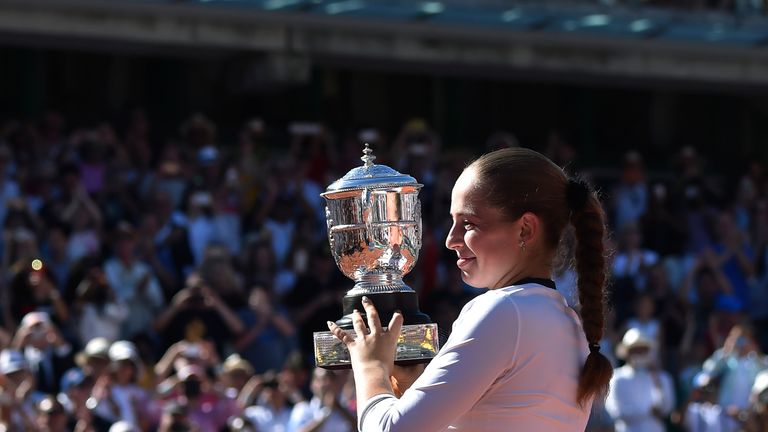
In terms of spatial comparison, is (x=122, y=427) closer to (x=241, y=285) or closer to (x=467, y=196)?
(x=241, y=285)

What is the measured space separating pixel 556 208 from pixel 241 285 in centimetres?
864

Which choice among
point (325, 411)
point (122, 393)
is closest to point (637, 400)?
point (325, 411)

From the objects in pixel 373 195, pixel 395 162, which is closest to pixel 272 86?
pixel 395 162

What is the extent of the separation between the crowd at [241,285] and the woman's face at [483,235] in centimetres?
615

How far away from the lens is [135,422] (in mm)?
9289

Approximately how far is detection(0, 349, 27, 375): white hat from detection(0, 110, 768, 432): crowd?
1 centimetres

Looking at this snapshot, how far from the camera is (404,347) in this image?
3.11 meters

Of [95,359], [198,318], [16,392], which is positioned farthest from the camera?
[198,318]

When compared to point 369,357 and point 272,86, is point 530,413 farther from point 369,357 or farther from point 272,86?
point 272,86

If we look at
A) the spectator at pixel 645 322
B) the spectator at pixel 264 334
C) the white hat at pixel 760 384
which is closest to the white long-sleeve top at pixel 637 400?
the white hat at pixel 760 384

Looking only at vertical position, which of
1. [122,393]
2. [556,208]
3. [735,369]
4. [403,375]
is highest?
[556,208]

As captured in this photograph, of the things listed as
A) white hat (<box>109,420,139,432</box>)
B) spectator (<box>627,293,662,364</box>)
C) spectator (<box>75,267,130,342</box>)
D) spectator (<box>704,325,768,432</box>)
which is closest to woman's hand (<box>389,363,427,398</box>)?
white hat (<box>109,420,139,432</box>)

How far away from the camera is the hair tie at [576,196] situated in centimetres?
288

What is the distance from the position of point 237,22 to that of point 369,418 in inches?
492
